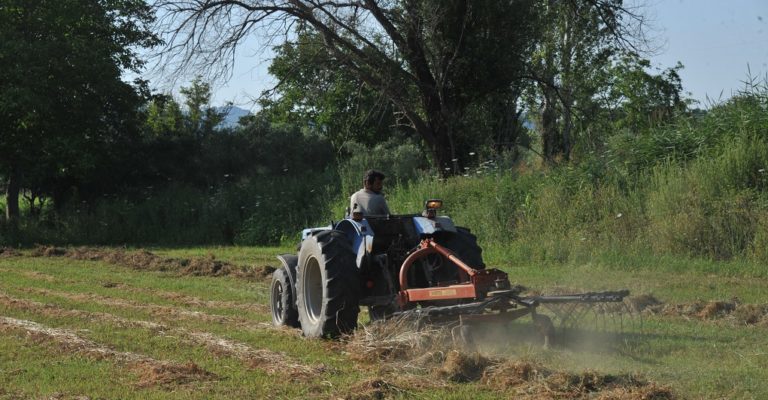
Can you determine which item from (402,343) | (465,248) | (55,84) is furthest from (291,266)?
(55,84)

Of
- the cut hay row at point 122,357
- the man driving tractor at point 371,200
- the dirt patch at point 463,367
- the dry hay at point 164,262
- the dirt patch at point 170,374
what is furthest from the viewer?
the dry hay at point 164,262

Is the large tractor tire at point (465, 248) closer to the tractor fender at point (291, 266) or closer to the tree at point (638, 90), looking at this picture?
the tractor fender at point (291, 266)

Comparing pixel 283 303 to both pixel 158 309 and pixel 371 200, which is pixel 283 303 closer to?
pixel 371 200

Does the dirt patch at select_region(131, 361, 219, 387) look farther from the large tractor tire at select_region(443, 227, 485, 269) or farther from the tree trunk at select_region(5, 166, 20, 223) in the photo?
the tree trunk at select_region(5, 166, 20, 223)

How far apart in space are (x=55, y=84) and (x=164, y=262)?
32.8 feet

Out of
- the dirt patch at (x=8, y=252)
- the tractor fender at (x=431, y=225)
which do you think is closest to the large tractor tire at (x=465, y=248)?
the tractor fender at (x=431, y=225)

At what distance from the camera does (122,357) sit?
843 centimetres

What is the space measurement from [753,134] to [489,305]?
11.3 meters

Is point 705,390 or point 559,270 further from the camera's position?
point 559,270

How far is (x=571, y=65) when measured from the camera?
100 feet

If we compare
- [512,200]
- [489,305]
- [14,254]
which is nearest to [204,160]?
[14,254]

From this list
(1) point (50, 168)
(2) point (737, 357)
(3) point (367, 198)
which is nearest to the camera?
(2) point (737, 357)

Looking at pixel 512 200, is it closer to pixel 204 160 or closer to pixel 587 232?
pixel 587 232

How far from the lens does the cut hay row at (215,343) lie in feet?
25.5
